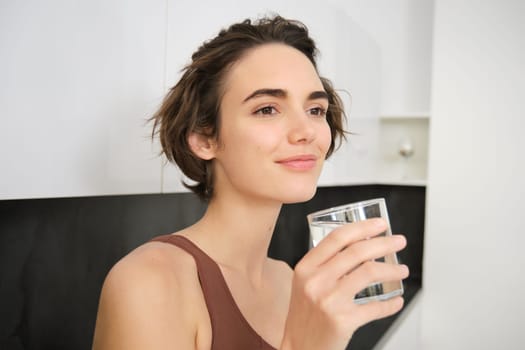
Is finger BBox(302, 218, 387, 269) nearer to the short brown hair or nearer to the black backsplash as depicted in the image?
the short brown hair

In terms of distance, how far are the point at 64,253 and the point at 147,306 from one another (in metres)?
0.44

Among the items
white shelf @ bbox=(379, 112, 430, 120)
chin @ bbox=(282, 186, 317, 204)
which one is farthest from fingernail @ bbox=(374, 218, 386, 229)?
white shelf @ bbox=(379, 112, 430, 120)

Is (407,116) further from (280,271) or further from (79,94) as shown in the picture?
(79,94)

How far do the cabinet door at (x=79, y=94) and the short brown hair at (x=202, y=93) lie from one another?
6 centimetres

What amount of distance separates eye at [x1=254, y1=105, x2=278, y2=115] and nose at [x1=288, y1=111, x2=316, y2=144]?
4cm

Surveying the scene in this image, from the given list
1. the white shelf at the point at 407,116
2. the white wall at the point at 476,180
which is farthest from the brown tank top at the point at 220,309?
the white shelf at the point at 407,116

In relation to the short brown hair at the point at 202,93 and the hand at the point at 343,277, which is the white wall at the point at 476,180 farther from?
the hand at the point at 343,277

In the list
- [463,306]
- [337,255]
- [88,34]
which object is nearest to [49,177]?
[88,34]

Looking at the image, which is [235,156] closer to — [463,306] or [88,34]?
[88,34]

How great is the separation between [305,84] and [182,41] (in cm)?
32

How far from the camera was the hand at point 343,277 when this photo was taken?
641 mm

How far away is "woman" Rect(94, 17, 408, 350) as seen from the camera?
0.65 meters

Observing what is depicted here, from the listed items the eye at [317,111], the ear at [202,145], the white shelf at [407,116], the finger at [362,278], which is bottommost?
the finger at [362,278]

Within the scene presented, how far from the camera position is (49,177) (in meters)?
0.79
